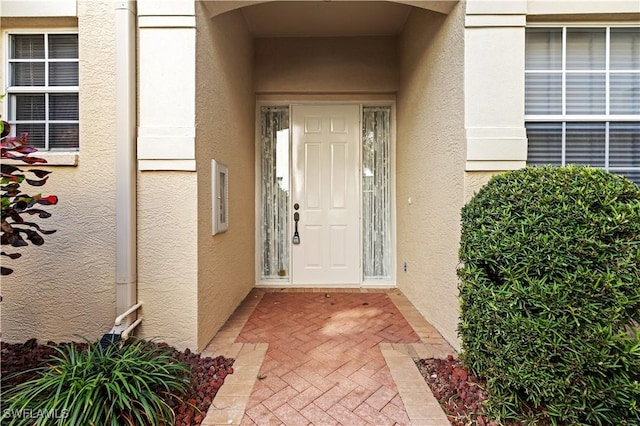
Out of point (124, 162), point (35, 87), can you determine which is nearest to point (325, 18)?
point (124, 162)

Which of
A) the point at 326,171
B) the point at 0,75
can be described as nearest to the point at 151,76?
the point at 0,75

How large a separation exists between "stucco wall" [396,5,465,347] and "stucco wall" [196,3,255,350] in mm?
2013

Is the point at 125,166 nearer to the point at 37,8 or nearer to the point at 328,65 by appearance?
the point at 37,8

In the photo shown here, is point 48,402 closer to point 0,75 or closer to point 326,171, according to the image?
point 0,75

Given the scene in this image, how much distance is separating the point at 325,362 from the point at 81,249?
209cm

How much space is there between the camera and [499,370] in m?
1.73

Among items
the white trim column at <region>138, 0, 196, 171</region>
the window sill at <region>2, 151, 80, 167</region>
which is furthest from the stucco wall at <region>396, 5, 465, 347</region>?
the window sill at <region>2, 151, 80, 167</region>

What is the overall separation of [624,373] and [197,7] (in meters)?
3.62

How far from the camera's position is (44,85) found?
2490 mm

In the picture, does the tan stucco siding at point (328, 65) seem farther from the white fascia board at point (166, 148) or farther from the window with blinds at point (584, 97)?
the white fascia board at point (166, 148)

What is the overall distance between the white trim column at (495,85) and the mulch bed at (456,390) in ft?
4.91

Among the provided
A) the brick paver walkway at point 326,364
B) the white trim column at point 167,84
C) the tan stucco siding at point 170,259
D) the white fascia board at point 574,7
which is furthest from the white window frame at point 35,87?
the white fascia board at point 574,7

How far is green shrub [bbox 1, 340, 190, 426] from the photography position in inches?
59.3

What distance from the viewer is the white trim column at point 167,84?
90.6 inches
